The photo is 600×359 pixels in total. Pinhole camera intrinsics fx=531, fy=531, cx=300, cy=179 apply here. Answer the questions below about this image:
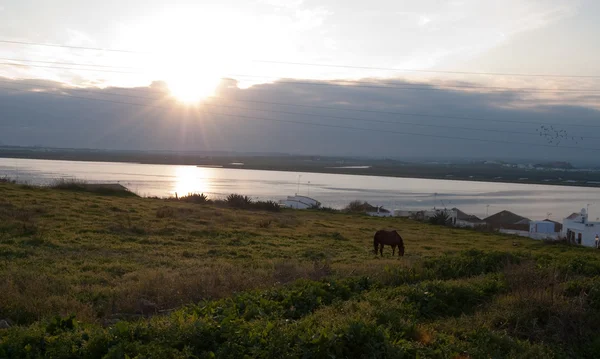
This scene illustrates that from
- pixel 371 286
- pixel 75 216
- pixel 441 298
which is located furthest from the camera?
pixel 75 216

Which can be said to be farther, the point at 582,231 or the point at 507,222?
the point at 507,222

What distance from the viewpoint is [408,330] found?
6.50 m

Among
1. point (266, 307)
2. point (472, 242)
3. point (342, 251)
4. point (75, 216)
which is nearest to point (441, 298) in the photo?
point (266, 307)

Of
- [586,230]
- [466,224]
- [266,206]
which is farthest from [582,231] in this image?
[266,206]

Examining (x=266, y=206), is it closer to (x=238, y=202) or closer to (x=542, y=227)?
(x=238, y=202)

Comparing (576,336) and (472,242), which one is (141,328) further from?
(472,242)

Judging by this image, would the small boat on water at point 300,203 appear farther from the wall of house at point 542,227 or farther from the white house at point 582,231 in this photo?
the white house at point 582,231

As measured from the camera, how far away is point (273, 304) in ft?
24.3

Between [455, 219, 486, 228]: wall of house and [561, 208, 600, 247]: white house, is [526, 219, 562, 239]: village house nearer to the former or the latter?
[561, 208, 600, 247]: white house

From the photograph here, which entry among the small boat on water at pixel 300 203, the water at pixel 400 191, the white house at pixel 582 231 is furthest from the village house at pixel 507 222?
the small boat on water at pixel 300 203

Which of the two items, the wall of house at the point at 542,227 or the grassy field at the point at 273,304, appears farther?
the wall of house at the point at 542,227

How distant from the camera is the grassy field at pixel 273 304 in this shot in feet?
18.2

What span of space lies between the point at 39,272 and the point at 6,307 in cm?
300

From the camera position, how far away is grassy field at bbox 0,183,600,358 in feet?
18.2
